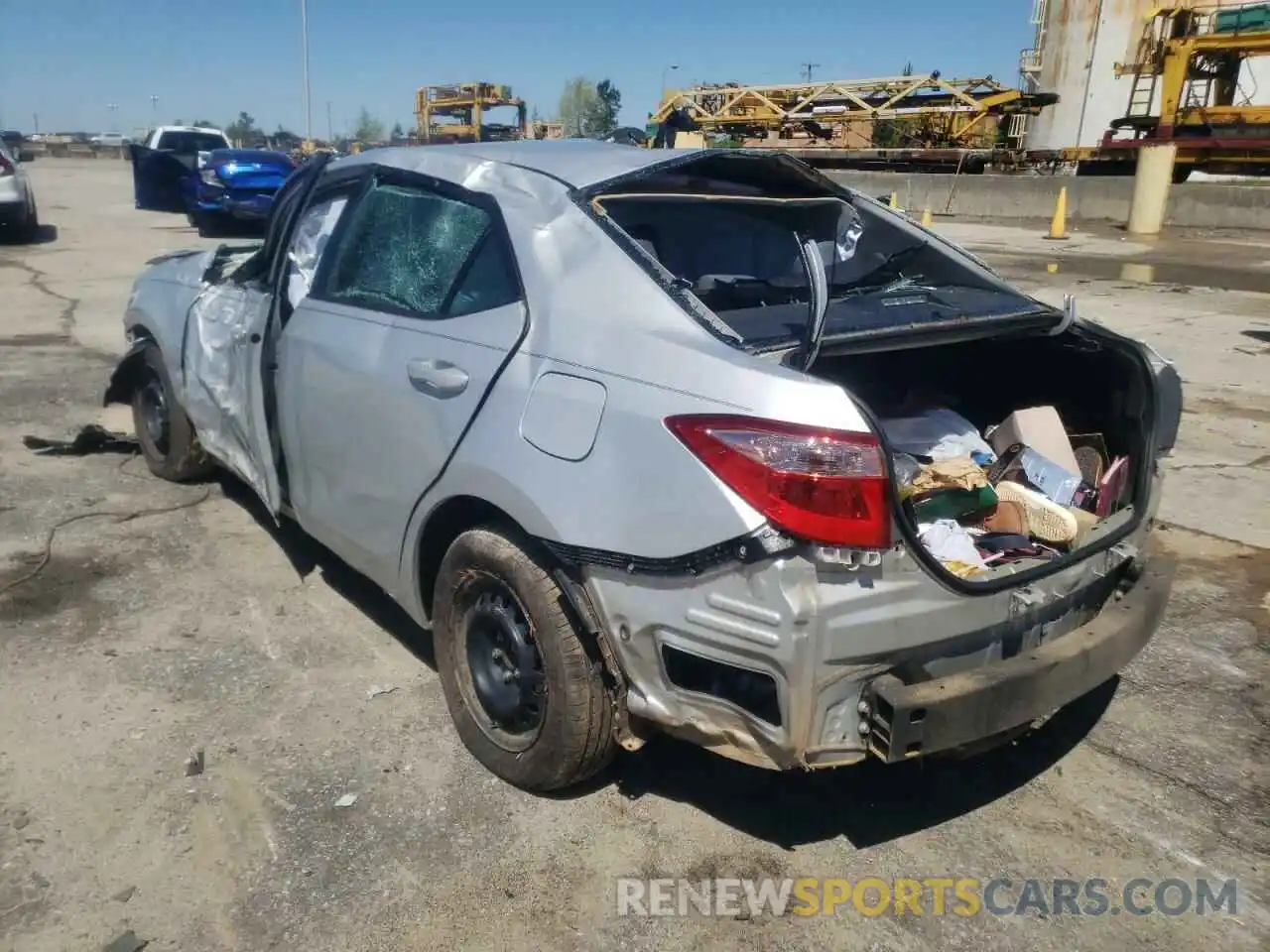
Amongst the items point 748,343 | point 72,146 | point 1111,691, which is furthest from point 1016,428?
point 72,146

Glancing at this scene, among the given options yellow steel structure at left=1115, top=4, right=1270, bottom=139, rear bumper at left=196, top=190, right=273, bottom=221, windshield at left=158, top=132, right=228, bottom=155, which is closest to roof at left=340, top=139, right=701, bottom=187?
rear bumper at left=196, top=190, right=273, bottom=221

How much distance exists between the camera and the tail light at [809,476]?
222 centimetres

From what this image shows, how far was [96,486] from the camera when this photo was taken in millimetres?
Answer: 5320

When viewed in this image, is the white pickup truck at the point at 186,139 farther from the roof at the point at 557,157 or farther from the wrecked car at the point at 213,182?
the roof at the point at 557,157

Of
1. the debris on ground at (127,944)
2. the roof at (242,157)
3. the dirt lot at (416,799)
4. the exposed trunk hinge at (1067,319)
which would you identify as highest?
the roof at (242,157)

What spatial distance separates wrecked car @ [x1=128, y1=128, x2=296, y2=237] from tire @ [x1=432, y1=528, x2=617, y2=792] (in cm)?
1474

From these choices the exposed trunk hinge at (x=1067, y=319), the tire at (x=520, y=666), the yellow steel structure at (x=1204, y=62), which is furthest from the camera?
the yellow steel structure at (x=1204, y=62)

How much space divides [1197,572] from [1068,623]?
208 cm

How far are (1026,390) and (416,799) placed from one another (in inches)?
97.9

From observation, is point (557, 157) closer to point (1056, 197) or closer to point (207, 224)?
point (207, 224)

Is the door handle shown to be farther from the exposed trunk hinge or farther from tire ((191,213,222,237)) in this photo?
tire ((191,213,222,237))

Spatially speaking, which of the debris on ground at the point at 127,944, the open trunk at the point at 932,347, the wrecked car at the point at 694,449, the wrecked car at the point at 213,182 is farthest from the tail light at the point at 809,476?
the wrecked car at the point at 213,182

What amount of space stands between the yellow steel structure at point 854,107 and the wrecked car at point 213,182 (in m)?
11.0

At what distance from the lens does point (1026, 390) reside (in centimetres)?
370
